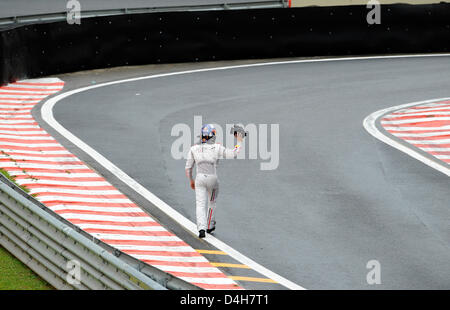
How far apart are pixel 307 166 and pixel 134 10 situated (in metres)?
13.6

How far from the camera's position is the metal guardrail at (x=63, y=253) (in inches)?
380

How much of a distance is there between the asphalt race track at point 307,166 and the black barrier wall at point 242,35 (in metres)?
0.98

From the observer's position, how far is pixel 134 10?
28938 mm

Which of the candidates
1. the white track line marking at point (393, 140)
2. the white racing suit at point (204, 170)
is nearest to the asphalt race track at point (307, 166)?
the white track line marking at point (393, 140)

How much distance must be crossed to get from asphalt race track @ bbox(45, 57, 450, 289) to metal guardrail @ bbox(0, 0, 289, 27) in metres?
2.83

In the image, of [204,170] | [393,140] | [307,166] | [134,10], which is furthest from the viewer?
[134,10]

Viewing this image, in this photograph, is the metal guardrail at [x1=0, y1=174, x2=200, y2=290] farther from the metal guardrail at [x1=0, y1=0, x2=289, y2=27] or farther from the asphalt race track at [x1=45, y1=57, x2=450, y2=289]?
the metal guardrail at [x1=0, y1=0, x2=289, y2=27]

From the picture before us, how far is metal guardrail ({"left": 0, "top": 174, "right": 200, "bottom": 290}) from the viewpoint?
9.66 m

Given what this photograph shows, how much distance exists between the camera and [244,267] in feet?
40.2

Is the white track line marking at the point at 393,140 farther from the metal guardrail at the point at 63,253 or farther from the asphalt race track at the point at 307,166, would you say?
the metal guardrail at the point at 63,253

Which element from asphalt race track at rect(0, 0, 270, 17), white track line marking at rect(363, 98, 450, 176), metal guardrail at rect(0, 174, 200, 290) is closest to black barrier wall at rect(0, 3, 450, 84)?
asphalt race track at rect(0, 0, 270, 17)

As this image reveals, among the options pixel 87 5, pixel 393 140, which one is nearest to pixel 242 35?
pixel 87 5

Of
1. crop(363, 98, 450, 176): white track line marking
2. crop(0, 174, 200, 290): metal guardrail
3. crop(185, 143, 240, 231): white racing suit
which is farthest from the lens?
crop(363, 98, 450, 176): white track line marking

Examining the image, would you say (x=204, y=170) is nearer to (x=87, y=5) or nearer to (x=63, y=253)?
(x=63, y=253)
